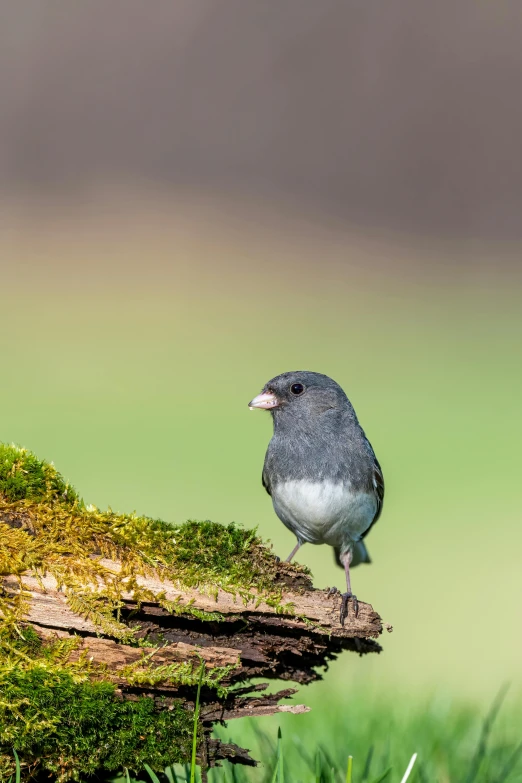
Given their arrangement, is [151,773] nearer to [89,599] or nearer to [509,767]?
[89,599]

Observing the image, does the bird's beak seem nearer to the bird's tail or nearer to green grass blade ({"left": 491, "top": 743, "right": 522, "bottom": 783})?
the bird's tail

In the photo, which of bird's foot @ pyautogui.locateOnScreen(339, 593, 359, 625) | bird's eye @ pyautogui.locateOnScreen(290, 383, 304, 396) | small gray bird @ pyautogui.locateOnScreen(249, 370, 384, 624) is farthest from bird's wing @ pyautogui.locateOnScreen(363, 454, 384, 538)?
bird's foot @ pyautogui.locateOnScreen(339, 593, 359, 625)

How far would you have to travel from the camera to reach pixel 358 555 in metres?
3.70

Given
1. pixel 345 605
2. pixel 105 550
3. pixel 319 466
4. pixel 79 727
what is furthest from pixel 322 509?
pixel 79 727

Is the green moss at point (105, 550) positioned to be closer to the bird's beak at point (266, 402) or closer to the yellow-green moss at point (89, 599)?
the yellow-green moss at point (89, 599)

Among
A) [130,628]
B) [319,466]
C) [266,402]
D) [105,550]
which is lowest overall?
[130,628]

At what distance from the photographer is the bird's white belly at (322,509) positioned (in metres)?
3.25

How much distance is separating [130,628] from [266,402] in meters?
1.42

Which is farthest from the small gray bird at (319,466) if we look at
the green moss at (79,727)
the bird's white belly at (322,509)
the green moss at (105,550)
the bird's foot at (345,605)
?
the green moss at (79,727)

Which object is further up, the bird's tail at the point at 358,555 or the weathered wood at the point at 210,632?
the bird's tail at the point at 358,555

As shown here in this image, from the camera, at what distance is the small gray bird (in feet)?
10.8

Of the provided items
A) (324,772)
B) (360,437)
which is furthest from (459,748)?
(360,437)

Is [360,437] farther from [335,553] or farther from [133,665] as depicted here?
[133,665]

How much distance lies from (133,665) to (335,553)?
1622 mm
